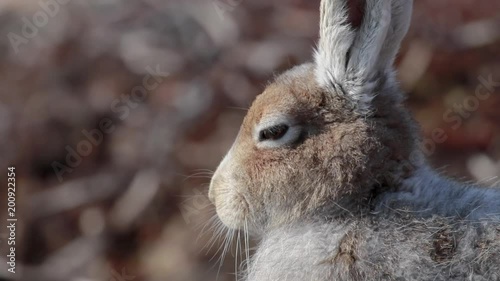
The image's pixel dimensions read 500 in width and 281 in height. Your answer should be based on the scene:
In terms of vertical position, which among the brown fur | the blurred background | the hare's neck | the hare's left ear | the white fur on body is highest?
the hare's left ear

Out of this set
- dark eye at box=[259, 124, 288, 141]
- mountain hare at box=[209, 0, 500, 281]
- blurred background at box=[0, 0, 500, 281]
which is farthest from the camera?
blurred background at box=[0, 0, 500, 281]

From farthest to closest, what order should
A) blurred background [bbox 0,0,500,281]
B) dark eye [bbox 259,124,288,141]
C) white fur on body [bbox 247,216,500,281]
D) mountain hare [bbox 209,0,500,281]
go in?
1. blurred background [bbox 0,0,500,281]
2. dark eye [bbox 259,124,288,141]
3. mountain hare [bbox 209,0,500,281]
4. white fur on body [bbox 247,216,500,281]

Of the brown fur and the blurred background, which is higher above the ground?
the brown fur

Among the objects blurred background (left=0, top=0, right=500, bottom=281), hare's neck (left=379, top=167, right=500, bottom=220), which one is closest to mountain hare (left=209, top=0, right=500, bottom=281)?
hare's neck (left=379, top=167, right=500, bottom=220)

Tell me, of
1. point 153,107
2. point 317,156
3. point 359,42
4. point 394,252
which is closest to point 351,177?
point 317,156

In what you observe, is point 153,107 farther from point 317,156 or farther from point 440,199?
point 440,199

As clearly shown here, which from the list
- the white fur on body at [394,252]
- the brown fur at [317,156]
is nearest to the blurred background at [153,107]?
the brown fur at [317,156]

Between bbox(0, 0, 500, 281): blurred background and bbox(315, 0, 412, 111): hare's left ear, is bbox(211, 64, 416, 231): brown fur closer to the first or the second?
bbox(315, 0, 412, 111): hare's left ear

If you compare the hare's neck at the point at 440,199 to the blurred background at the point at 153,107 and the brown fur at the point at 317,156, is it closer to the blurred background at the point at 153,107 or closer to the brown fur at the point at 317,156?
the brown fur at the point at 317,156
